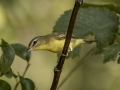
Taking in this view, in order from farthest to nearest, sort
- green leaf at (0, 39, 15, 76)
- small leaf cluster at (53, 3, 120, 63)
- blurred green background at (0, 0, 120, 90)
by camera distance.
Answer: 1. blurred green background at (0, 0, 120, 90)
2. small leaf cluster at (53, 3, 120, 63)
3. green leaf at (0, 39, 15, 76)

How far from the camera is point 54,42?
141cm

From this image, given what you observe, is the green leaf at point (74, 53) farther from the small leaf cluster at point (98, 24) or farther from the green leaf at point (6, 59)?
the green leaf at point (6, 59)

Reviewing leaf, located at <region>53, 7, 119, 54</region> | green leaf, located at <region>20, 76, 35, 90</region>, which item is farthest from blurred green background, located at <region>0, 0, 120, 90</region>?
green leaf, located at <region>20, 76, 35, 90</region>

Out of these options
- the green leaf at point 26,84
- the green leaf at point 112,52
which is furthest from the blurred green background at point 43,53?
the green leaf at point 26,84

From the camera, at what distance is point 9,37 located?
2.26 meters

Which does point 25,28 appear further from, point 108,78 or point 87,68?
point 108,78

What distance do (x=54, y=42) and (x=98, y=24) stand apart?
0.17m

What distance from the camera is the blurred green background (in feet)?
7.40

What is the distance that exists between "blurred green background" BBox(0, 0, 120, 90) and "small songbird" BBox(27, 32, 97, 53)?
1.95ft

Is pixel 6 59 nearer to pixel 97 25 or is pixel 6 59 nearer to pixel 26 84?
pixel 26 84

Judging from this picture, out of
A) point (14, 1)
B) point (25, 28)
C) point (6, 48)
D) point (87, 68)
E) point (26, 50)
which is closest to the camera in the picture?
point (6, 48)

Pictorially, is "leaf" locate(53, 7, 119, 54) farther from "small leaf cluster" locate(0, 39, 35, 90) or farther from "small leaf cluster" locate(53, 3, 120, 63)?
"small leaf cluster" locate(0, 39, 35, 90)

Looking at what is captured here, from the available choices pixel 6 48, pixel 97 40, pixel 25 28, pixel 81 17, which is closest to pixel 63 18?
pixel 81 17

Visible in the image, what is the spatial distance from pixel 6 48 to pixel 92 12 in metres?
0.40
